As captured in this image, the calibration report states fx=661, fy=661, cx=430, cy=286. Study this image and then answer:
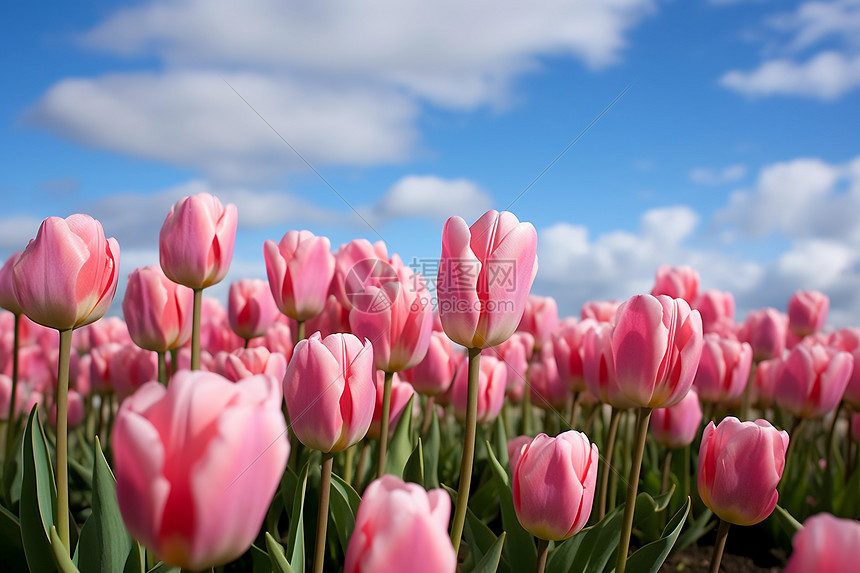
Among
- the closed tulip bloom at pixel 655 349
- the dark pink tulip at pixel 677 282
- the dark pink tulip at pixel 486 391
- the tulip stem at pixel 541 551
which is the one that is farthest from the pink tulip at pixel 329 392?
the dark pink tulip at pixel 677 282

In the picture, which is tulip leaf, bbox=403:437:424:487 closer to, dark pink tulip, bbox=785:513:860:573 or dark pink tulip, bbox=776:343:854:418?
dark pink tulip, bbox=785:513:860:573

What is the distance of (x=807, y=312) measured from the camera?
16.0 feet

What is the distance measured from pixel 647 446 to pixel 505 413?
0.84m

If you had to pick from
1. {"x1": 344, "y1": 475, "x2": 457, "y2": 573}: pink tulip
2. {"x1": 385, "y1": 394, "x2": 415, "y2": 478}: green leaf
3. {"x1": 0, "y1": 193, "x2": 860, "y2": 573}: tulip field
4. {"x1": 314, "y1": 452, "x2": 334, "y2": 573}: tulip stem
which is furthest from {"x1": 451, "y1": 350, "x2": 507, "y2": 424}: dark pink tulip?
{"x1": 344, "y1": 475, "x2": 457, "y2": 573}: pink tulip

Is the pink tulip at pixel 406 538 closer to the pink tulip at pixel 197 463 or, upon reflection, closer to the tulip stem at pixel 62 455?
the pink tulip at pixel 197 463

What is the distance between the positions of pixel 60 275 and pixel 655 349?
1.41 meters

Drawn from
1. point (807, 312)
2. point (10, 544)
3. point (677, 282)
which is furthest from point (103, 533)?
point (807, 312)

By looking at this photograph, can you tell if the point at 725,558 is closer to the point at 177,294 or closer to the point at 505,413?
the point at 505,413

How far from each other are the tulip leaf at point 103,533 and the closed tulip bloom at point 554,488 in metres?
0.99

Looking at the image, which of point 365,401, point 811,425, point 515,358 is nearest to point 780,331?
point 811,425

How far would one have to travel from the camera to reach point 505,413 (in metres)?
4.07

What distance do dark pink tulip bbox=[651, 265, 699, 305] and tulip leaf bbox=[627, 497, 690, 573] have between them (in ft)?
8.66

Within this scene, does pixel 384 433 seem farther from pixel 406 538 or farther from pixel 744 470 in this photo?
pixel 406 538

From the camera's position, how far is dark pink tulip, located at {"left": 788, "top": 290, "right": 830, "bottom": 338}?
4.87 metres
